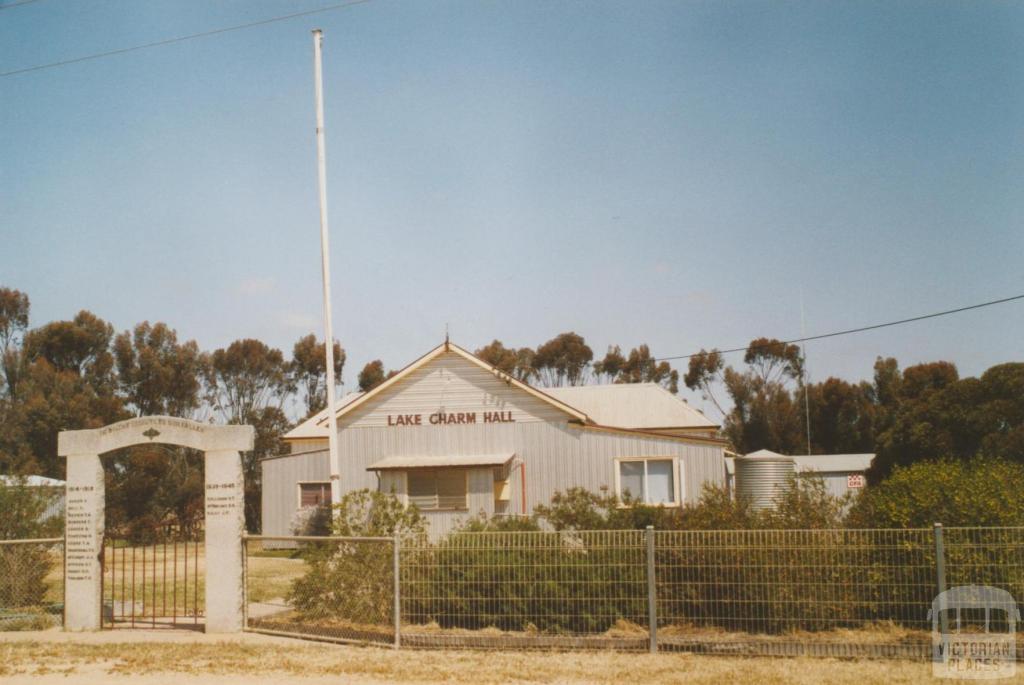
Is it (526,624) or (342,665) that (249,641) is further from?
(526,624)

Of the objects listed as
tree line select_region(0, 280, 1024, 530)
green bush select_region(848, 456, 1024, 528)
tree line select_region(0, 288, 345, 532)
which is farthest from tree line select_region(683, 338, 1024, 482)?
tree line select_region(0, 288, 345, 532)

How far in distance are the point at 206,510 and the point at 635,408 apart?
27337mm

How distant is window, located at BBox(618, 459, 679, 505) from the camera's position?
25.7 metres

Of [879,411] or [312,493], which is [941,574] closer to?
[312,493]

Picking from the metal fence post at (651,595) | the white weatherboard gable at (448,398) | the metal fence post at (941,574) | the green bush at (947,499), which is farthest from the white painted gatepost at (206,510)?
the white weatherboard gable at (448,398)

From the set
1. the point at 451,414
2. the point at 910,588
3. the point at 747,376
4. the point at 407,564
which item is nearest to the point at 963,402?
the point at 451,414

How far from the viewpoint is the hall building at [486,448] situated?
2569 cm

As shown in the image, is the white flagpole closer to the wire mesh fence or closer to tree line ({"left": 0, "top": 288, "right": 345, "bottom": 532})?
the wire mesh fence

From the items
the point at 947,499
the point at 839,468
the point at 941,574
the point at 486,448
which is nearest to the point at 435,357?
the point at 486,448

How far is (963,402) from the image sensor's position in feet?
106

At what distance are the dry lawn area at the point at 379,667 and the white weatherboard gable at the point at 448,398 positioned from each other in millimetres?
15417

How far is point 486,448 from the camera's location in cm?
Result: 2692

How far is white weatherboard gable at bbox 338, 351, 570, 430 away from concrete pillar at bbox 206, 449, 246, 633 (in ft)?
45.3

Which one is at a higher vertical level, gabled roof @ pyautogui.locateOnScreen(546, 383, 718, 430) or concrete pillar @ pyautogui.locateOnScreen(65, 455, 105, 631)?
gabled roof @ pyautogui.locateOnScreen(546, 383, 718, 430)
